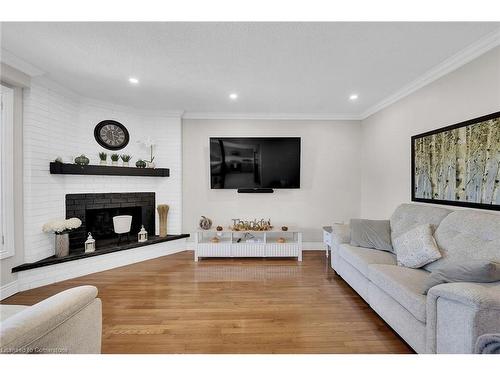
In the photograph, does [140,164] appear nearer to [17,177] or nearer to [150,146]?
[150,146]

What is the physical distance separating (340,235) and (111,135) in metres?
3.75

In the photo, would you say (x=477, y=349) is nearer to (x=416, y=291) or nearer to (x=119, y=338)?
(x=416, y=291)

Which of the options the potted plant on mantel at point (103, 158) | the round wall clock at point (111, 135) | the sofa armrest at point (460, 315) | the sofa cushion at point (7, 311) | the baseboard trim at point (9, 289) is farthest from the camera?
the round wall clock at point (111, 135)

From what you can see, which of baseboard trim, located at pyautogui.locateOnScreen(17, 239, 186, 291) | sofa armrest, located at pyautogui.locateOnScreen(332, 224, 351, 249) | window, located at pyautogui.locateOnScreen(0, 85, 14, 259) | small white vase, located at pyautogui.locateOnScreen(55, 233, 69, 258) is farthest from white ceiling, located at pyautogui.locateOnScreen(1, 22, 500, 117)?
baseboard trim, located at pyautogui.locateOnScreen(17, 239, 186, 291)

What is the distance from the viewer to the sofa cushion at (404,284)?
4.89ft

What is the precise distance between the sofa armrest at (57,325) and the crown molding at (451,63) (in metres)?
3.51

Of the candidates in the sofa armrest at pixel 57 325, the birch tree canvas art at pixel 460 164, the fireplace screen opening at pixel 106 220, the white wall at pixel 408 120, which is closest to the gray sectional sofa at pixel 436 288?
the birch tree canvas art at pixel 460 164

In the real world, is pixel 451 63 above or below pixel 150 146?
above

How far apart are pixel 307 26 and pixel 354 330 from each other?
2.50 meters

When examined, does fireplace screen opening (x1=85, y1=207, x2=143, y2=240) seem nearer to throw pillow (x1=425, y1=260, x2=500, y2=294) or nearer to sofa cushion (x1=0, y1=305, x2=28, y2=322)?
sofa cushion (x1=0, y1=305, x2=28, y2=322)

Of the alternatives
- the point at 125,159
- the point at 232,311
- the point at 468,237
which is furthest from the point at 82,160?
the point at 468,237

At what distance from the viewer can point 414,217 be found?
96.4 inches

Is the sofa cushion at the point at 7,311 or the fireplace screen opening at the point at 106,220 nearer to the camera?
the sofa cushion at the point at 7,311

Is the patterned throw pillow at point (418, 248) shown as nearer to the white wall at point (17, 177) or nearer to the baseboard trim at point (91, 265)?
the baseboard trim at point (91, 265)
